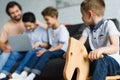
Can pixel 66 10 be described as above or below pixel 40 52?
above

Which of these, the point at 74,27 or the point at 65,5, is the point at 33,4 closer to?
the point at 65,5

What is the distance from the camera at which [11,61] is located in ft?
9.11

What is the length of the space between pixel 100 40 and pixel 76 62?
34 centimetres

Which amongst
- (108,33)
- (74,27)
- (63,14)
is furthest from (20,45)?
(63,14)

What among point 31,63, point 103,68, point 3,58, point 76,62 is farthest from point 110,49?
point 3,58

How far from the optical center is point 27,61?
2664mm

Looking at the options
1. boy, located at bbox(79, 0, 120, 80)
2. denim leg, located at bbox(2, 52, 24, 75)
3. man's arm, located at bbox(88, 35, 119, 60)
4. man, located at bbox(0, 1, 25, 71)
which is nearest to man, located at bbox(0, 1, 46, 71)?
man, located at bbox(0, 1, 25, 71)

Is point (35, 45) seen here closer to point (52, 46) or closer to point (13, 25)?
point (52, 46)

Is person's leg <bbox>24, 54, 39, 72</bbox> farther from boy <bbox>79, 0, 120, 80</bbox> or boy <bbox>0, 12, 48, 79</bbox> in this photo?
boy <bbox>79, 0, 120, 80</bbox>

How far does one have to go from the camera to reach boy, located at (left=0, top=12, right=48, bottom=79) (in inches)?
105

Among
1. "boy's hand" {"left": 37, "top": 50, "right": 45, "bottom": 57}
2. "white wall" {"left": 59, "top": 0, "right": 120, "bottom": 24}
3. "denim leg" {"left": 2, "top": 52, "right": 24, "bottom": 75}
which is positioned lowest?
"denim leg" {"left": 2, "top": 52, "right": 24, "bottom": 75}

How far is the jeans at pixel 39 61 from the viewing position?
8.16ft

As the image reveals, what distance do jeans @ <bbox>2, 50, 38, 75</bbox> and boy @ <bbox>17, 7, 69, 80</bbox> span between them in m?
0.06

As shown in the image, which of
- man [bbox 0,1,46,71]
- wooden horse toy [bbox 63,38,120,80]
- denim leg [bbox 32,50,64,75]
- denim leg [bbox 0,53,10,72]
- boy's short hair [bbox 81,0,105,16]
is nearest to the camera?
wooden horse toy [bbox 63,38,120,80]
